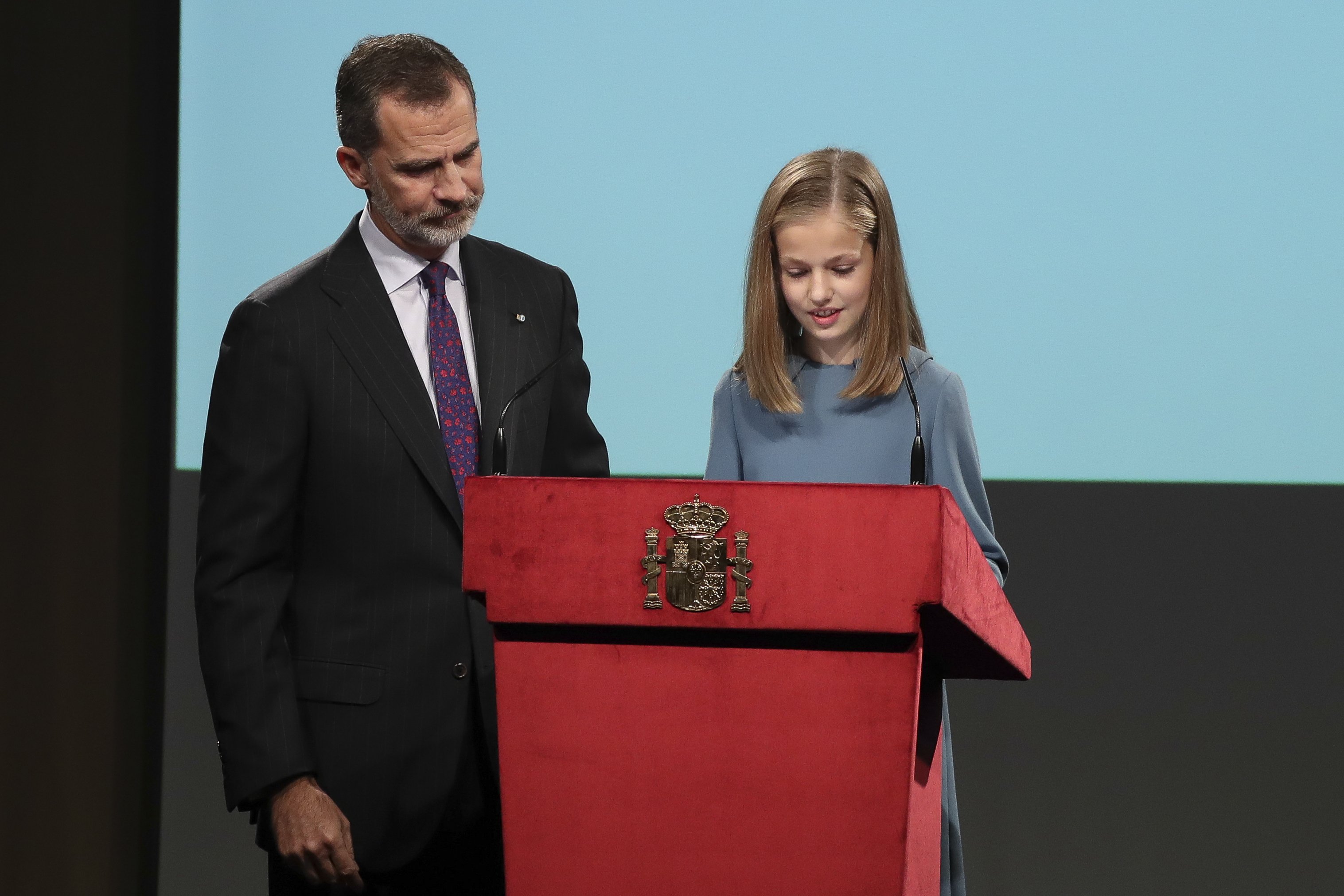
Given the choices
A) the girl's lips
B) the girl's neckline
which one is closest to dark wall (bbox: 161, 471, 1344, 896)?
the girl's neckline

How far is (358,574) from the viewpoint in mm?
1543

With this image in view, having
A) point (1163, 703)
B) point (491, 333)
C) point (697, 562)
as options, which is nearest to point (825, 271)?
point (491, 333)

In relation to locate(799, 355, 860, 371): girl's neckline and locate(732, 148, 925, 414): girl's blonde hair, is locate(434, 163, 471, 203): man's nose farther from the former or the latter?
locate(799, 355, 860, 371): girl's neckline

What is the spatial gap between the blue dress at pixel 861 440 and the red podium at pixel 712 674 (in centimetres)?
44

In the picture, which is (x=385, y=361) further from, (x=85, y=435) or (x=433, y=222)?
(x=85, y=435)

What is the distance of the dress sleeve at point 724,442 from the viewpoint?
1664 mm

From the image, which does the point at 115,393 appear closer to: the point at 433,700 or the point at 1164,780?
the point at 433,700

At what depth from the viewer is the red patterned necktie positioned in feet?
5.10

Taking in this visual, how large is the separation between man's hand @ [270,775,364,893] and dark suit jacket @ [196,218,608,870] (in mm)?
35

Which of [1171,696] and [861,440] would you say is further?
Answer: [1171,696]

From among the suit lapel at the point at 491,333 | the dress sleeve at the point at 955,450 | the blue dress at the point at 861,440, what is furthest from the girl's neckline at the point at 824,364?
the suit lapel at the point at 491,333

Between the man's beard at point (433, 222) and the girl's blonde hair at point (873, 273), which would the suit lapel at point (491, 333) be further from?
the girl's blonde hair at point (873, 273)

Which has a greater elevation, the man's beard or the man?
the man's beard

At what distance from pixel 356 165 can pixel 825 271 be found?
0.60 meters
